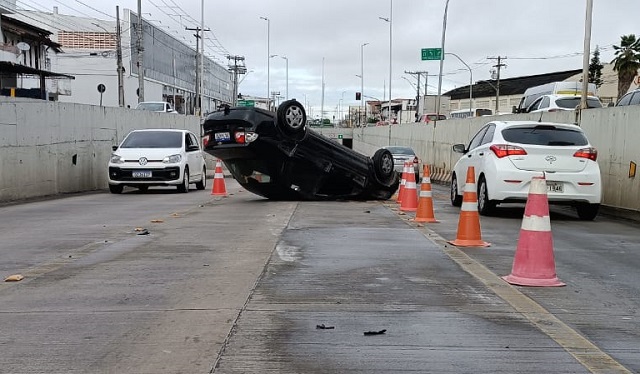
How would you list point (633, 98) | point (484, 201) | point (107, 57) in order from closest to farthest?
1. point (484, 201)
2. point (633, 98)
3. point (107, 57)

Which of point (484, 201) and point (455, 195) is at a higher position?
point (484, 201)

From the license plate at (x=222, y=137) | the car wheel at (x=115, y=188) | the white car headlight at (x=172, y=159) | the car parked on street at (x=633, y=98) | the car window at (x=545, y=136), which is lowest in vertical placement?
the car wheel at (x=115, y=188)

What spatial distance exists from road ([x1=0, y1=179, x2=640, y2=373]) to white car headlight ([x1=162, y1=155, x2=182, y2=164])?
793 cm

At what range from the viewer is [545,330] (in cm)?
Result: 487

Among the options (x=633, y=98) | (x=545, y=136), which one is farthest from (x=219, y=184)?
(x=633, y=98)

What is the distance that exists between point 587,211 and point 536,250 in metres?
6.17

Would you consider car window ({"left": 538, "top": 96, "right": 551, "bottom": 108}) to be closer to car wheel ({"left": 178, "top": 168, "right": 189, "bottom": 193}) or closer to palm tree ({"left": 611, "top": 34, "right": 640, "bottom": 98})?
car wheel ({"left": 178, "top": 168, "right": 189, "bottom": 193})

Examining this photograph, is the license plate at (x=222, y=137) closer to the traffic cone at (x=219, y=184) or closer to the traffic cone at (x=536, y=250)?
the traffic cone at (x=219, y=184)

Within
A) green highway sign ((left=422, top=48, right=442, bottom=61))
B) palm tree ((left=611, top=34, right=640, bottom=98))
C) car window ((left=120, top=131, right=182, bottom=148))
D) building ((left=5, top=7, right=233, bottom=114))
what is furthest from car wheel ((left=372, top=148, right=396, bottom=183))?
building ((left=5, top=7, right=233, bottom=114))

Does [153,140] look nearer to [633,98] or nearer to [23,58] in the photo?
[633,98]

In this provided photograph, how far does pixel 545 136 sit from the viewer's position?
38.6 feet

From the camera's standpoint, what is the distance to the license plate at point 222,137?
1368cm

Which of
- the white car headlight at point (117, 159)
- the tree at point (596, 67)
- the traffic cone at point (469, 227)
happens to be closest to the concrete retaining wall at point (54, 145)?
the white car headlight at point (117, 159)

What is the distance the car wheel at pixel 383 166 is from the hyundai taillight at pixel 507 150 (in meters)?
4.09
